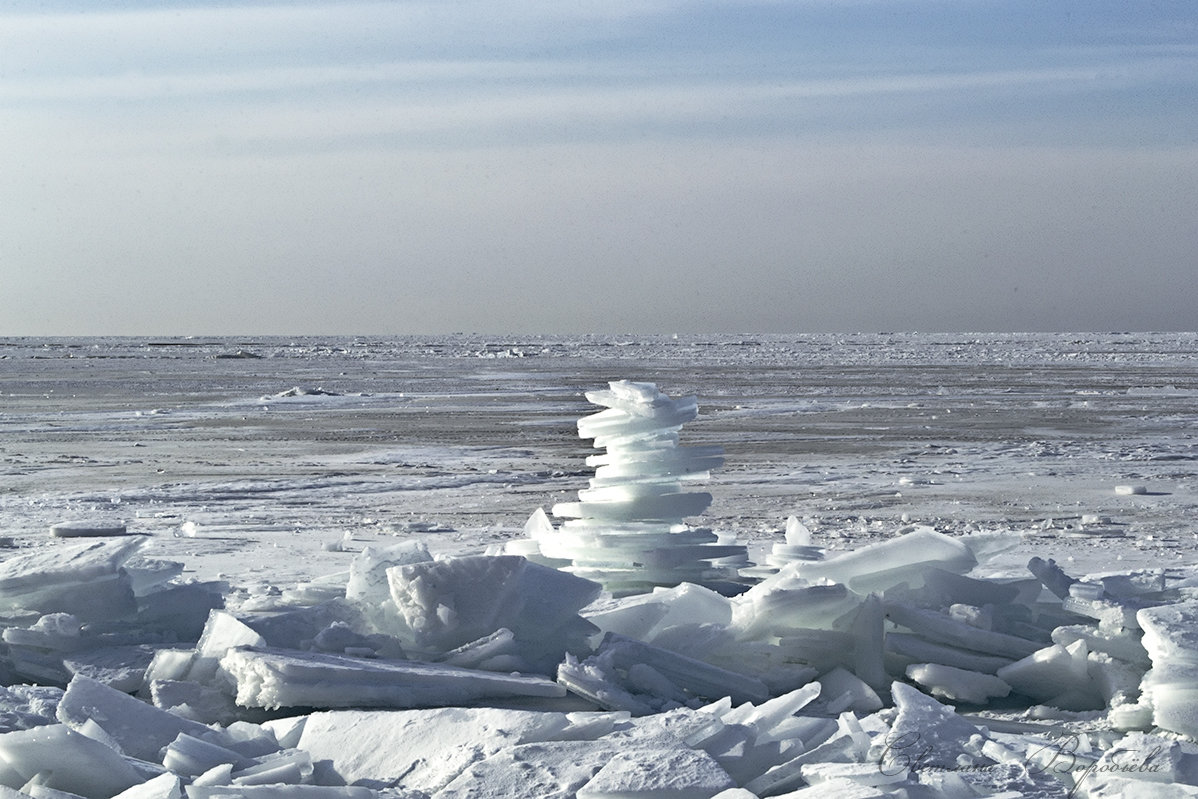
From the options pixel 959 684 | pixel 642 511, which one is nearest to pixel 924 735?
pixel 959 684

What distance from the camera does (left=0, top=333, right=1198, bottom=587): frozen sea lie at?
27.5 feet

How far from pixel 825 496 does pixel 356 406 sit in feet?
46.3

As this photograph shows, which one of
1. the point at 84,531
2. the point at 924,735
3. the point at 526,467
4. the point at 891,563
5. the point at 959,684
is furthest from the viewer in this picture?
the point at 526,467

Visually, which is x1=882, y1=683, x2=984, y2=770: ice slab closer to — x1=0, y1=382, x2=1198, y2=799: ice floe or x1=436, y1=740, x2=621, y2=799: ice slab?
x1=0, y1=382, x2=1198, y2=799: ice floe

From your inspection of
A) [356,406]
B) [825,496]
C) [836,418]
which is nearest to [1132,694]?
[825,496]

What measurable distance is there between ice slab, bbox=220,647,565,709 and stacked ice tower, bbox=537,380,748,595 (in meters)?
1.64

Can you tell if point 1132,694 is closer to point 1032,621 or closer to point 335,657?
point 1032,621

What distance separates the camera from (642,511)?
20.9 feet

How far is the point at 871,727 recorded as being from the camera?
3.97 meters

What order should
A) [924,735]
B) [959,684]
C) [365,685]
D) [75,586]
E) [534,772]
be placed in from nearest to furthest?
[534,772] < [924,735] < [365,685] < [959,684] < [75,586]

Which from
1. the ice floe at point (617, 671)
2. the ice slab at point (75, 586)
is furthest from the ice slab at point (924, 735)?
the ice slab at point (75, 586)

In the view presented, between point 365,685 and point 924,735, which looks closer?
point 924,735

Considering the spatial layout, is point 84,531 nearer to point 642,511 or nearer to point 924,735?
point 642,511

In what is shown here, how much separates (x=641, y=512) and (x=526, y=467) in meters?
6.52
